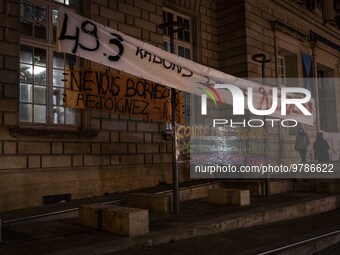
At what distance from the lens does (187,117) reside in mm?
14773

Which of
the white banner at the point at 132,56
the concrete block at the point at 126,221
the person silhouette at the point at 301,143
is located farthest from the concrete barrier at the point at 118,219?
the person silhouette at the point at 301,143

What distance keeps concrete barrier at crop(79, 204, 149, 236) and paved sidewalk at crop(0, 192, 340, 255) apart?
0.44ft

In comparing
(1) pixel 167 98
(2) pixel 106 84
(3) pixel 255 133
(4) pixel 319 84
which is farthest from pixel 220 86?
(4) pixel 319 84

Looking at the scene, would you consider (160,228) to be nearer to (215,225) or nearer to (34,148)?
(215,225)

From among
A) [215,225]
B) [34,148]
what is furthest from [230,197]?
[34,148]

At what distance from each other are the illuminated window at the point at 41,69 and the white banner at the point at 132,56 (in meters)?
3.59

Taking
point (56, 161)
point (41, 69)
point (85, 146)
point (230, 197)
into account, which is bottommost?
point (230, 197)

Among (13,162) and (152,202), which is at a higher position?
(13,162)

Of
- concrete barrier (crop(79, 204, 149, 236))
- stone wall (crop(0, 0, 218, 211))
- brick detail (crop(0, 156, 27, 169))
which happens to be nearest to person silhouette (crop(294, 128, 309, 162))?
stone wall (crop(0, 0, 218, 211))

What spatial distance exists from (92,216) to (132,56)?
2.99 meters

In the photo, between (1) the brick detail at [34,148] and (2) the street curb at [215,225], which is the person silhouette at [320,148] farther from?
(1) the brick detail at [34,148]

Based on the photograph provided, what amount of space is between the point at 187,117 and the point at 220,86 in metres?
5.17

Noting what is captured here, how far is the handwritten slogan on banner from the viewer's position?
7.90 m

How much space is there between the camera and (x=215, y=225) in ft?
24.9
